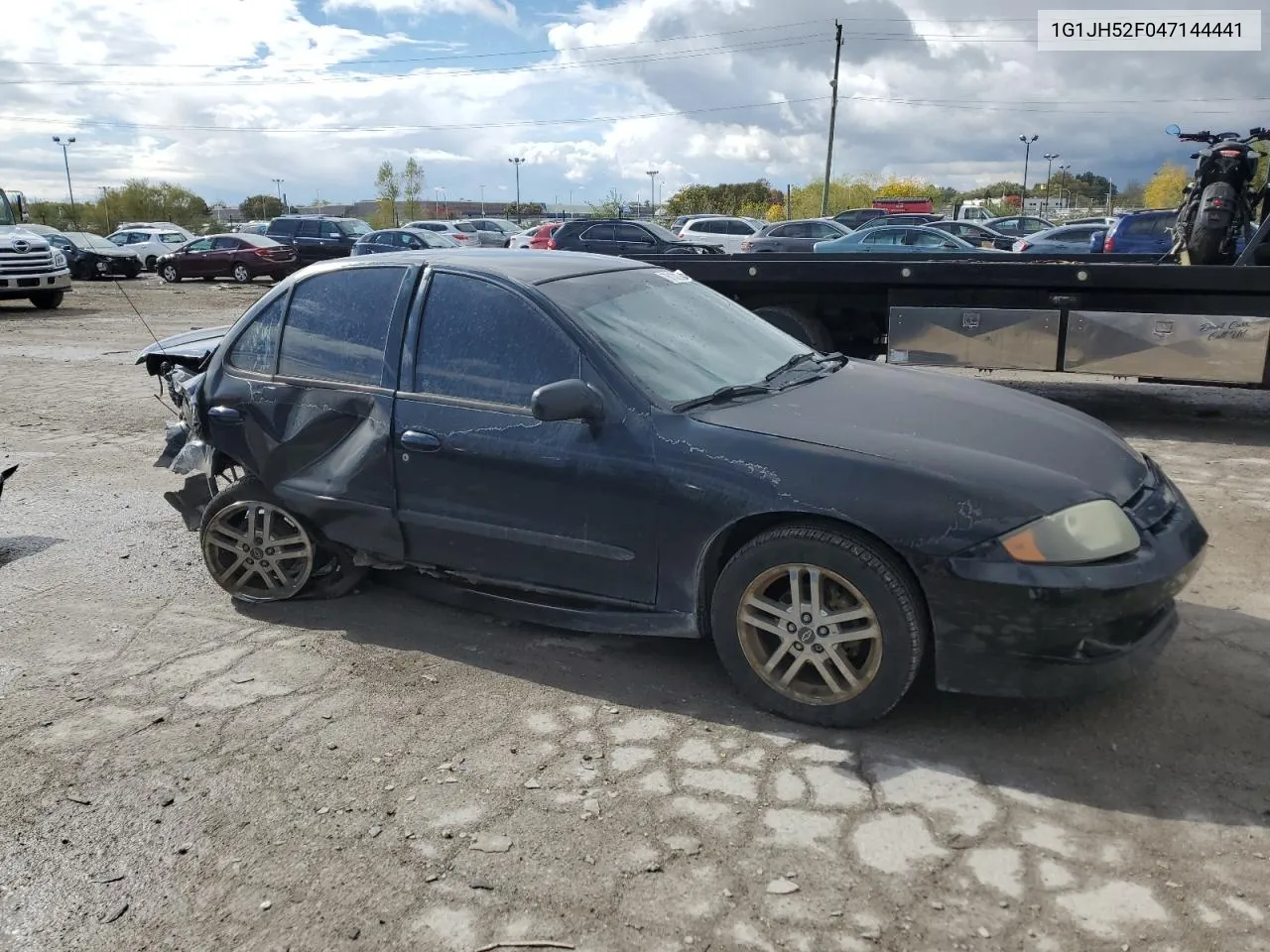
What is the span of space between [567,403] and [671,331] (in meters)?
0.77

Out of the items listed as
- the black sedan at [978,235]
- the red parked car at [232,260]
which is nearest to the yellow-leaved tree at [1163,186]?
the black sedan at [978,235]

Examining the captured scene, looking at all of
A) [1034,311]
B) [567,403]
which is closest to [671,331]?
[567,403]

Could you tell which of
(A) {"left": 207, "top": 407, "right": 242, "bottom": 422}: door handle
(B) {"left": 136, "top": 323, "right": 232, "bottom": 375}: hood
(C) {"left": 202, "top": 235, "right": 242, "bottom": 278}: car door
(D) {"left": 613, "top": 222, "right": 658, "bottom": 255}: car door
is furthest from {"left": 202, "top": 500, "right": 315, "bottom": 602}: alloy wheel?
(C) {"left": 202, "top": 235, "right": 242, "bottom": 278}: car door

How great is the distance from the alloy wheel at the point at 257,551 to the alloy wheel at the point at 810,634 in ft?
7.03

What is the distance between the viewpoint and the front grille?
1897 cm

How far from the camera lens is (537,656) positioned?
4145 mm

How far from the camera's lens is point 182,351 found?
19.0ft

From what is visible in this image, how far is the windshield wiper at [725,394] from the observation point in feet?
12.3

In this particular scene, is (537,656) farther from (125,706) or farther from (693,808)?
(125,706)

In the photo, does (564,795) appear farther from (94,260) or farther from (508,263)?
(94,260)

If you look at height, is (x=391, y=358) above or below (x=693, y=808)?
above

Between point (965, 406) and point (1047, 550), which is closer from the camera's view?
point (1047, 550)

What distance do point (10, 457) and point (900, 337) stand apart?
23.6 ft

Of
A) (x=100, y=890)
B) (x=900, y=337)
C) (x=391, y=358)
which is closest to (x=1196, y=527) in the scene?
(x=391, y=358)
